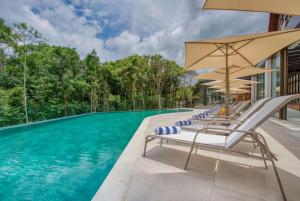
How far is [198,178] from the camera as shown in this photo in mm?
2297

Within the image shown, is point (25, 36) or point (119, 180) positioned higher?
point (25, 36)

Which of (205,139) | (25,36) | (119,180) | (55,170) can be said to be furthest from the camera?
(25,36)

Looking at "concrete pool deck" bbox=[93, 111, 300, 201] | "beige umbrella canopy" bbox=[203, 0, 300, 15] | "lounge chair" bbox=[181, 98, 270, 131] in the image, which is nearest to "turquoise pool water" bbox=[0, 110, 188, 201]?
"concrete pool deck" bbox=[93, 111, 300, 201]

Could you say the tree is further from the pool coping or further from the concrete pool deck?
the concrete pool deck

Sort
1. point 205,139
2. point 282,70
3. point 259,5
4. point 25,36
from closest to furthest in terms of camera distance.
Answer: point 259,5, point 205,139, point 282,70, point 25,36

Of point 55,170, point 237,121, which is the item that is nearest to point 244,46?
point 237,121

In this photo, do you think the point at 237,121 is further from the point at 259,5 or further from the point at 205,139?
the point at 259,5

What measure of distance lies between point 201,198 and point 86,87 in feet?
60.5

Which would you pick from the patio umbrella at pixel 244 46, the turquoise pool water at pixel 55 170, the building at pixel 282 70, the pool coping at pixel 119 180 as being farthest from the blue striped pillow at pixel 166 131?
the building at pixel 282 70

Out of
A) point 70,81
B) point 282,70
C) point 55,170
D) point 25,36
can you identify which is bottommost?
point 55,170

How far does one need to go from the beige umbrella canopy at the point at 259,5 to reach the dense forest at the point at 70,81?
11.3m

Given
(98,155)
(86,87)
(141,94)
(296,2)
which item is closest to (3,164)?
(98,155)

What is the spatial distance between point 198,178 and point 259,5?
85.6 inches

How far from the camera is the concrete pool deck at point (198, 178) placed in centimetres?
190
